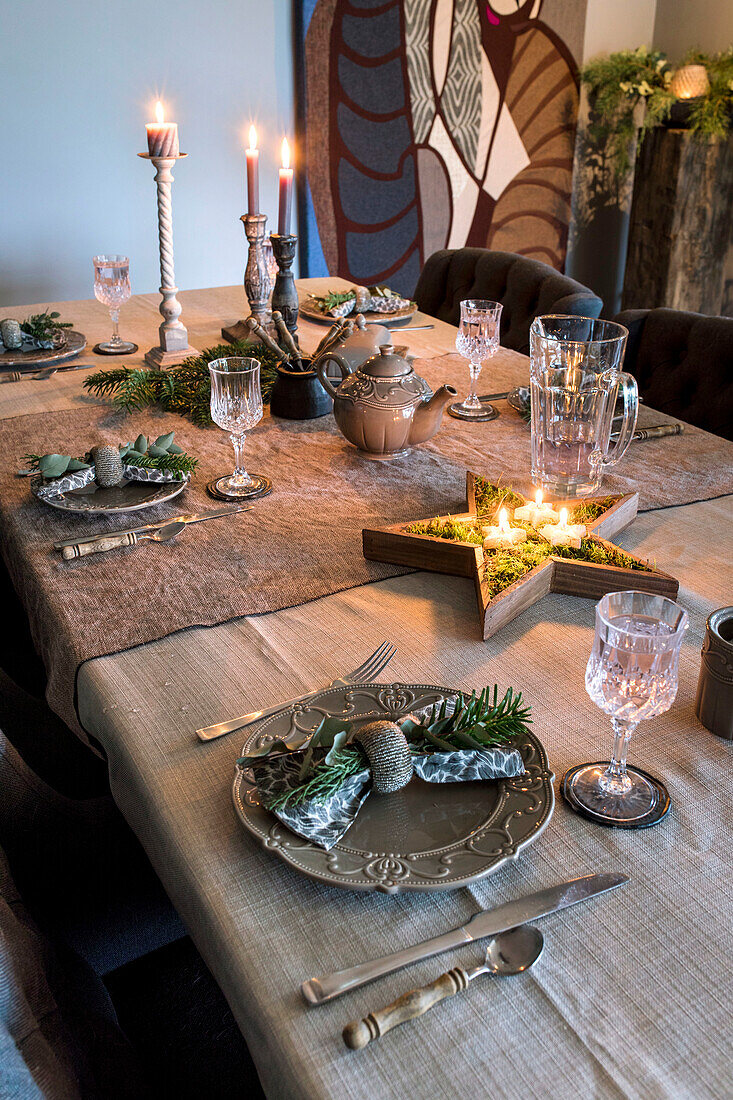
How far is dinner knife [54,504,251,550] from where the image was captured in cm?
112

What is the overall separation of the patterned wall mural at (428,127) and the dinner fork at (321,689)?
2.92 meters

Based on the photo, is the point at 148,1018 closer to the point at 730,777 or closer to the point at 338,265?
the point at 730,777

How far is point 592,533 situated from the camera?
1.06 metres

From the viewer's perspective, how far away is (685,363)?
1810 millimetres

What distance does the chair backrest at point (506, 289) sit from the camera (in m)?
2.10

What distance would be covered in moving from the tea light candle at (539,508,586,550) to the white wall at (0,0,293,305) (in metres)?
2.62

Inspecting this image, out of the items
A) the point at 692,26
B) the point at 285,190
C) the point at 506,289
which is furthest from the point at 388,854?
the point at 692,26

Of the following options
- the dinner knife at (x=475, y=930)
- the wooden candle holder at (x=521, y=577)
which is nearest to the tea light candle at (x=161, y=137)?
the wooden candle holder at (x=521, y=577)

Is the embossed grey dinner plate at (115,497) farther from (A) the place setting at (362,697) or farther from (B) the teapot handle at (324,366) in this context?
(B) the teapot handle at (324,366)

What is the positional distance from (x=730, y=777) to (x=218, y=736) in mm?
438

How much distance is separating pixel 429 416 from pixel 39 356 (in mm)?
908

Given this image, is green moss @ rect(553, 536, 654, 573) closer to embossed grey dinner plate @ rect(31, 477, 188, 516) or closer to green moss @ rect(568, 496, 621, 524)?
green moss @ rect(568, 496, 621, 524)

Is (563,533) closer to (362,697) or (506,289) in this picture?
(362,697)

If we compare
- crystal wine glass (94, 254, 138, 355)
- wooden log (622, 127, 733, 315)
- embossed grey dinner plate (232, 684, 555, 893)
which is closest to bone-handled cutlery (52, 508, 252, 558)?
embossed grey dinner plate (232, 684, 555, 893)
